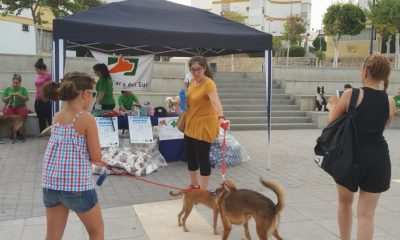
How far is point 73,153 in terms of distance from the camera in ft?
8.71

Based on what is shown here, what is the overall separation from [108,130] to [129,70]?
1480 mm

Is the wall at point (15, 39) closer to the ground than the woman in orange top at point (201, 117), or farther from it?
farther from it

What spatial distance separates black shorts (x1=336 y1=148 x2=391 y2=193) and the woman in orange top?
1.85 m

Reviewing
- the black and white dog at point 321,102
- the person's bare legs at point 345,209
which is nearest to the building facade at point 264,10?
the black and white dog at point 321,102

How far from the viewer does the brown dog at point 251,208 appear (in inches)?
Answer: 137

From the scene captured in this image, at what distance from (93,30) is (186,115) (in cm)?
219

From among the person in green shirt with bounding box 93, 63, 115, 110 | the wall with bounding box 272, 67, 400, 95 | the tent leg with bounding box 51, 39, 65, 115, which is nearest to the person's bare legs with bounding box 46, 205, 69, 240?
the tent leg with bounding box 51, 39, 65, 115

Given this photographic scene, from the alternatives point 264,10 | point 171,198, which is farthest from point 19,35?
point 264,10

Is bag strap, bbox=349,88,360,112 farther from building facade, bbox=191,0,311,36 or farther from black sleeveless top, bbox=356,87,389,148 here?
building facade, bbox=191,0,311,36

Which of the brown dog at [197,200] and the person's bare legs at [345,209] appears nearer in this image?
the person's bare legs at [345,209]

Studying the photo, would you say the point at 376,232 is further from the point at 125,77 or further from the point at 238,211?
the point at 125,77

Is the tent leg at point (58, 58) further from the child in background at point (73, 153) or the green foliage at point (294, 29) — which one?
the green foliage at point (294, 29)

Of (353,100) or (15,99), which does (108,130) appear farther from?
(353,100)

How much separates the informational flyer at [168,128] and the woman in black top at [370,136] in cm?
448
